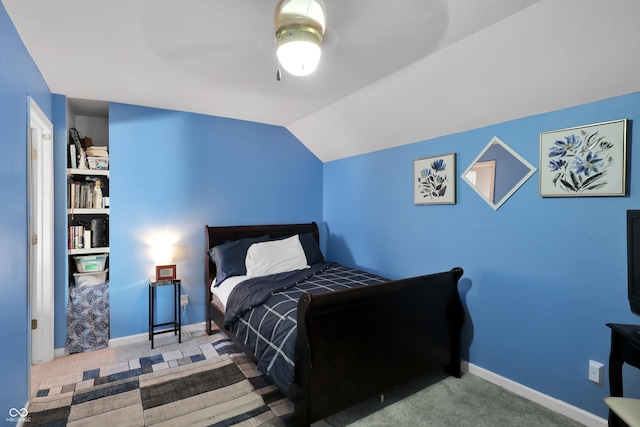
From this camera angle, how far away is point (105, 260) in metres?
3.18

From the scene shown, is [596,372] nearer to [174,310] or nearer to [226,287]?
[226,287]

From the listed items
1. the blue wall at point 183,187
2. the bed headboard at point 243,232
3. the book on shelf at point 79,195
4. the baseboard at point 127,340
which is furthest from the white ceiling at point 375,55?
the baseboard at point 127,340

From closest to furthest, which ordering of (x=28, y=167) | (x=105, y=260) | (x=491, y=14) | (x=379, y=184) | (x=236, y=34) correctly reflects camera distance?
(x=491, y=14) → (x=236, y=34) → (x=28, y=167) → (x=105, y=260) → (x=379, y=184)

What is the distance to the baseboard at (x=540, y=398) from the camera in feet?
6.30

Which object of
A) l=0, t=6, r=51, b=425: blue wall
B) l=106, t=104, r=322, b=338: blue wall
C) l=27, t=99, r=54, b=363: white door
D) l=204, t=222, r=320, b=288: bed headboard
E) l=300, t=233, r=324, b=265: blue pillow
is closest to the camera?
l=0, t=6, r=51, b=425: blue wall

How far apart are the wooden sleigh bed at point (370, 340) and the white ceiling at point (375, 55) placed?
55.0 inches

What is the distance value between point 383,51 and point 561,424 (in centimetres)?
258

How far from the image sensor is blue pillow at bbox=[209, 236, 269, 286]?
3.19m

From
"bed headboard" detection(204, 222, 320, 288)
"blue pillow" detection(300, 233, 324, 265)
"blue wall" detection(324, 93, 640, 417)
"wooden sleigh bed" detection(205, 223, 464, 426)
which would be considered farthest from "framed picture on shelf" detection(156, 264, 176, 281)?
"blue wall" detection(324, 93, 640, 417)

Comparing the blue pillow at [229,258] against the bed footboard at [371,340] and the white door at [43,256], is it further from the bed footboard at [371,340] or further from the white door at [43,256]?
the bed footboard at [371,340]

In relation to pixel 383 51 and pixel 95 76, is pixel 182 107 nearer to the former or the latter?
pixel 95 76

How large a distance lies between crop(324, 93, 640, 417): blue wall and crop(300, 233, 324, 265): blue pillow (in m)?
0.97

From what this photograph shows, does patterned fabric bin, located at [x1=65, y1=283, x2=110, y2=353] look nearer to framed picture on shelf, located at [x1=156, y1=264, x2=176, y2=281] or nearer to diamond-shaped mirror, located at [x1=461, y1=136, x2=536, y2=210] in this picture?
framed picture on shelf, located at [x1=156, y1=264, x2=176, y2=281]

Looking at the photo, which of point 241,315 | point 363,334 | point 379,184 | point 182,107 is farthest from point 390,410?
point 182,107
